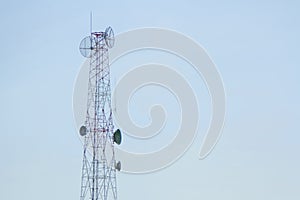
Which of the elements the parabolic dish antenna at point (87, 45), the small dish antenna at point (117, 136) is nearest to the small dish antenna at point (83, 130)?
the small dish antenna at point (117, 136)

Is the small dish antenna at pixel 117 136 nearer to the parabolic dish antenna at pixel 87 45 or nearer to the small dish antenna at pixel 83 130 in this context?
the small dish antenna at pixel 83 130

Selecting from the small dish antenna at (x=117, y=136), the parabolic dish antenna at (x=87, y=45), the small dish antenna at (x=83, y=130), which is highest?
the parabolic dish antenna at (x=87, y=45)

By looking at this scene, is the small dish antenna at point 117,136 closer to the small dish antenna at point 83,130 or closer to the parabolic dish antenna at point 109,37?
the small dish antenna at point 83,130

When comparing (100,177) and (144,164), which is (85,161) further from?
(144,164)

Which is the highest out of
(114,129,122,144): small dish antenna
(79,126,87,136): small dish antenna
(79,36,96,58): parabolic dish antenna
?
(79,36,96,58): parabolic dish antenna

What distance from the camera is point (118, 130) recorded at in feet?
91.8

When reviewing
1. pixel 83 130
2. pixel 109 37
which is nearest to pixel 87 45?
pixel 109 37

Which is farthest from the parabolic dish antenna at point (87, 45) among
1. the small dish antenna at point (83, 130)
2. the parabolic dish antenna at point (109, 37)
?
the small dish antenna at point (83, 130)

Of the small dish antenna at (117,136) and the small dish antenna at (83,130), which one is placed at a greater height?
the small dish antenna at (83,130)

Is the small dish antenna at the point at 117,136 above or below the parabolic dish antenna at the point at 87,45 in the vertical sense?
below

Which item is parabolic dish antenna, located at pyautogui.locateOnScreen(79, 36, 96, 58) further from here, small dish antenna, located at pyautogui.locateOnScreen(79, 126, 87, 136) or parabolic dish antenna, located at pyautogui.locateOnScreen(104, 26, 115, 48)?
small dish antenna, located at pyautogui.locateOnScreen(79, 126, 87, 136)

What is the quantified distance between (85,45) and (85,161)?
579 cm

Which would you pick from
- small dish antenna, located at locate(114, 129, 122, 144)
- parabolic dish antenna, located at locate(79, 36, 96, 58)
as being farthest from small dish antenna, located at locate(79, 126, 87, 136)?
parabolic dish antenna, located at locate(79, 36, 96, 58)

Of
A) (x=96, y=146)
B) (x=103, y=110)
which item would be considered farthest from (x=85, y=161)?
(x=103, y=110)
